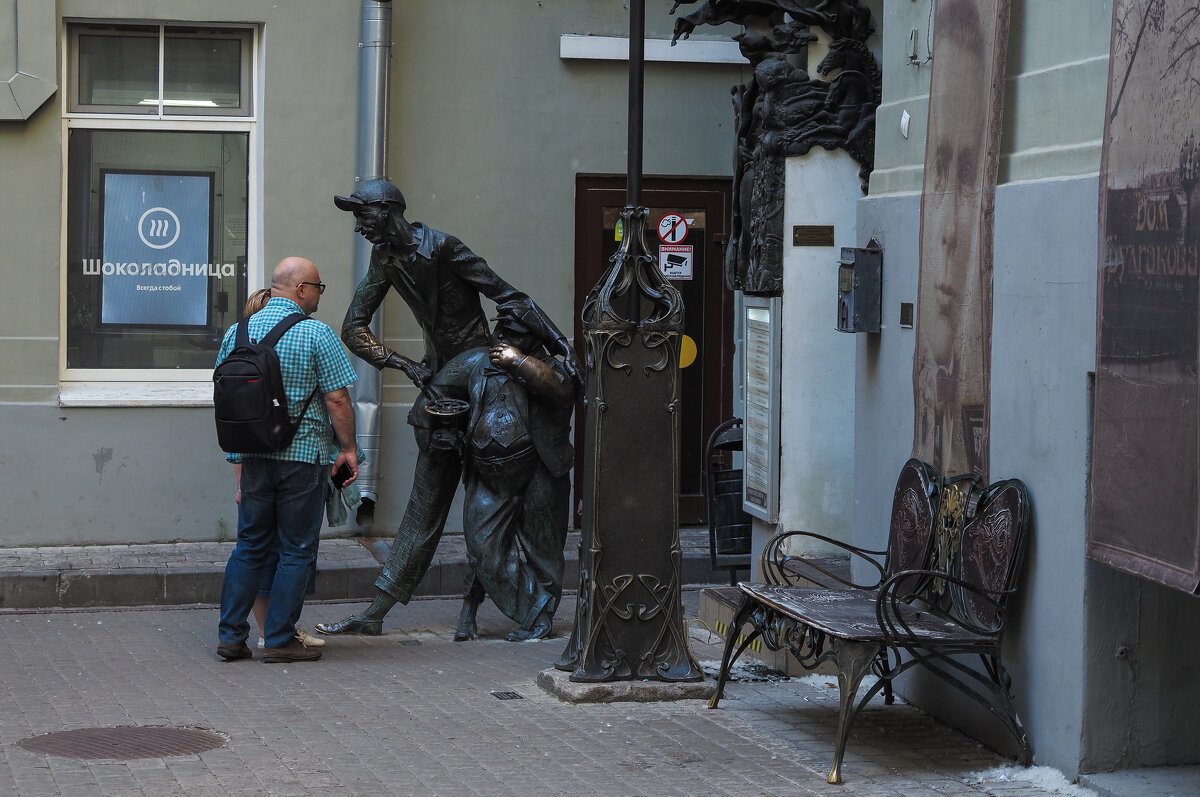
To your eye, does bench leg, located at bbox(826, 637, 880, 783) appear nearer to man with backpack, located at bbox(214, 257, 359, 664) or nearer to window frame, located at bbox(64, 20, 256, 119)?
man with backpack, located at bbox(214, 257, 359, 664)

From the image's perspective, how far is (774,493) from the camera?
8.99 m

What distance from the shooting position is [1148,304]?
17.4ft

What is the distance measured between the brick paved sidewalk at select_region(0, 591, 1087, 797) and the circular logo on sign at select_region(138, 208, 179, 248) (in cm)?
351

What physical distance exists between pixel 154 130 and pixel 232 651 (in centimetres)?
475

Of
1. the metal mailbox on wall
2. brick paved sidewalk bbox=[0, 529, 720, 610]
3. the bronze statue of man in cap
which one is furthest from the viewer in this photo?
brick paved sidewalk bbox=[0, 529, 720, 610]

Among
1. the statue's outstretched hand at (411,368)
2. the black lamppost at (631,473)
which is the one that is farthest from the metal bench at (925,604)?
the statue's outstretched hand at (411,368)

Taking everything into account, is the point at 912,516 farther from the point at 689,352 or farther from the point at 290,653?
the point at 689,352

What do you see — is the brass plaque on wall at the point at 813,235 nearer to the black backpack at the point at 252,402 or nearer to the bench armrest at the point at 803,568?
the bench armrest at the point at 803,568

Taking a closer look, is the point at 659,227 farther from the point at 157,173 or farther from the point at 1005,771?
the point at 1005,771

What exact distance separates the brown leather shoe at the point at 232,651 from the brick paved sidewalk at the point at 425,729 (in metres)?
0.06

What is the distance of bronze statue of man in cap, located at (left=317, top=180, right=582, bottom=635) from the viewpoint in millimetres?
8398

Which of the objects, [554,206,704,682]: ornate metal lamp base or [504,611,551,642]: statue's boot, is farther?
[504,611,551,642]: statue's boot

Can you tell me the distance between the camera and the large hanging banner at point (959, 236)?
6.52 metres

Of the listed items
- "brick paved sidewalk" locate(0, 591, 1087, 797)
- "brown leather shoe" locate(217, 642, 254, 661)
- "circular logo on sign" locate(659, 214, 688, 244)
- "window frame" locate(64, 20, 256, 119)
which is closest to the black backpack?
"brown leather shoe" locate(217, 642, 254, 661)
